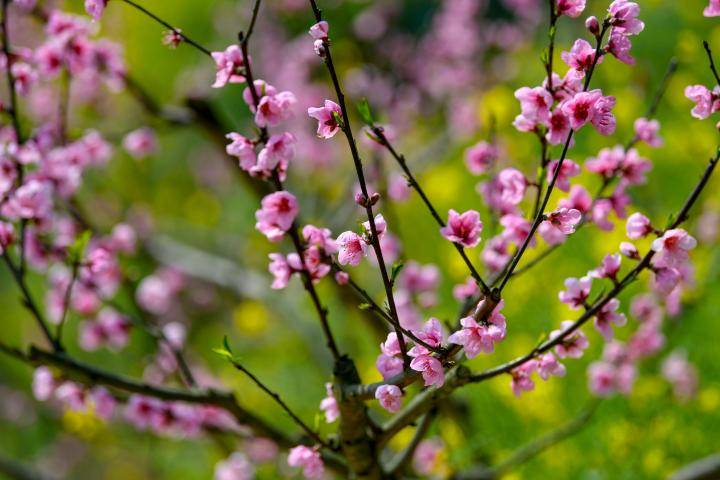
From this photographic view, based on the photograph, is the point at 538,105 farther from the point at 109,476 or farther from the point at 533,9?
the point at 109,476

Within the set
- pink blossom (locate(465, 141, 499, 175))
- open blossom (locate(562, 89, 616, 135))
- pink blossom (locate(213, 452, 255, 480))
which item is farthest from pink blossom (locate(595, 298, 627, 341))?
pink blossom (locate(213, 452, 255, 480))

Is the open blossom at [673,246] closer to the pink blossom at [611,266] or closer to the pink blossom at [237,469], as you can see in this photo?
the pink blossom at [611,266]

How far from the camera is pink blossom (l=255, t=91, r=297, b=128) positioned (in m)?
1.36

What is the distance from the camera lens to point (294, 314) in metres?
4.49

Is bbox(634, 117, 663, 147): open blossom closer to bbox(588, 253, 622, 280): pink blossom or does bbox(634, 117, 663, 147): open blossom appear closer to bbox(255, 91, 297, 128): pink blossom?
bbox(588, 253, 622, 280): pink blossom

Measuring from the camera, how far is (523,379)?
1.52 m

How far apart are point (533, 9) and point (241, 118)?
5.12 m

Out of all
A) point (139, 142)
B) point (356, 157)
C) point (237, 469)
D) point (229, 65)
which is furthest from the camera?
point (139, 142)

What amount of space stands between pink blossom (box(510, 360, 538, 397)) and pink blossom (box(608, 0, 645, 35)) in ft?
2.25

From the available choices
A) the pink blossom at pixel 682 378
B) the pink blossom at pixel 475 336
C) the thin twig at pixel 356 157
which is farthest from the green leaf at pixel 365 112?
the pink blossom at pixel 682 378

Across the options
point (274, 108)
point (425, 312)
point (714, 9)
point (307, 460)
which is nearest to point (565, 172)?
point (714, 9)

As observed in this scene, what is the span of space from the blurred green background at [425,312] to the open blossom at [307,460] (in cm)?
79

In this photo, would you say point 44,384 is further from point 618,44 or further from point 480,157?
point 618,44

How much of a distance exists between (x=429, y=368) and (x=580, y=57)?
2.07ft
